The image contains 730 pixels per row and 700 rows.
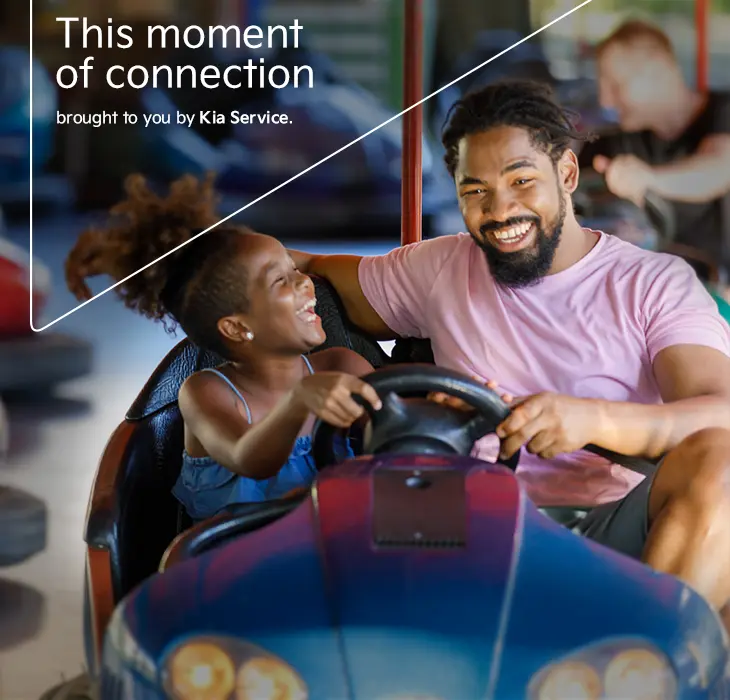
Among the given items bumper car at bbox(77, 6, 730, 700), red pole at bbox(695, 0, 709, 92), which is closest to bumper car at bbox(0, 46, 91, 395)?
bumper car at bbox(77, 6, 730, 700)

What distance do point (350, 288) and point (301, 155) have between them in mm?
232

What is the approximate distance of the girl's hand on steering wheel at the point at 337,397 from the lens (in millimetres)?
1222

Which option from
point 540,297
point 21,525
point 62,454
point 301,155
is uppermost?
point 301,155

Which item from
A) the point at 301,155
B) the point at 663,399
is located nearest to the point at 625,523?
the point at 663,399

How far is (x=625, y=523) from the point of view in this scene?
132cm

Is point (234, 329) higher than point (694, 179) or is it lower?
lower

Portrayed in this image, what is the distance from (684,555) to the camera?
1196 millimetres

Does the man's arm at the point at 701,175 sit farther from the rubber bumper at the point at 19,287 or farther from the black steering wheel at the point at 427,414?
the rubber bumper at the point at 19,287

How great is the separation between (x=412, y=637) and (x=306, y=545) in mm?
158

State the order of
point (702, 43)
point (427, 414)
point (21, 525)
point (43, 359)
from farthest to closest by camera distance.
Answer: point (21, 525), point (43, 359), point (702, 43), point (427, 414)

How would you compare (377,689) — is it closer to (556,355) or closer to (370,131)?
(556,355)

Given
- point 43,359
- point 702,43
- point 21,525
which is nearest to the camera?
point 702,43

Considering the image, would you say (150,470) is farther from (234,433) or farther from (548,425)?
(548,425)

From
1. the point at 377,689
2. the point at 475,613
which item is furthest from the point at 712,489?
the point at 377,689
